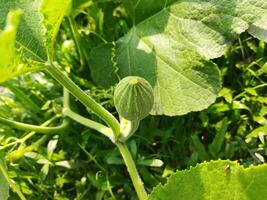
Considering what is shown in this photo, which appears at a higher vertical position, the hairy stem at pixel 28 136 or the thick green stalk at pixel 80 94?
the thick green stalk at pixel 80 94

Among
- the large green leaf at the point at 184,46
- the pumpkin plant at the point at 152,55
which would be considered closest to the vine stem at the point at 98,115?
the pumpkin plant at the point at 152,55

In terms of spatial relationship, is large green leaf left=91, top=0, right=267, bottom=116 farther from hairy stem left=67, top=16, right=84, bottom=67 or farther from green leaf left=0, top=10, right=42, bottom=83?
green leaf left=0, top=10, right=42, bottom=83

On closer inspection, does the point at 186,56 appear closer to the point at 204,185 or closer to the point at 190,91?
the point at 190,91

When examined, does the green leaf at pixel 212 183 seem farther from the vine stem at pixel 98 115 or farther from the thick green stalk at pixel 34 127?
the thick green stalk at pixel 34 127

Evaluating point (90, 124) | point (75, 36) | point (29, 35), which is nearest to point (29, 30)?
point (29, 35)

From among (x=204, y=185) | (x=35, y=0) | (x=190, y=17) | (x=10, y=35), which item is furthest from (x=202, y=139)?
(x=10, y=35)

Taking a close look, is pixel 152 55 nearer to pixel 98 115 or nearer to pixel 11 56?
pixel 98 115
